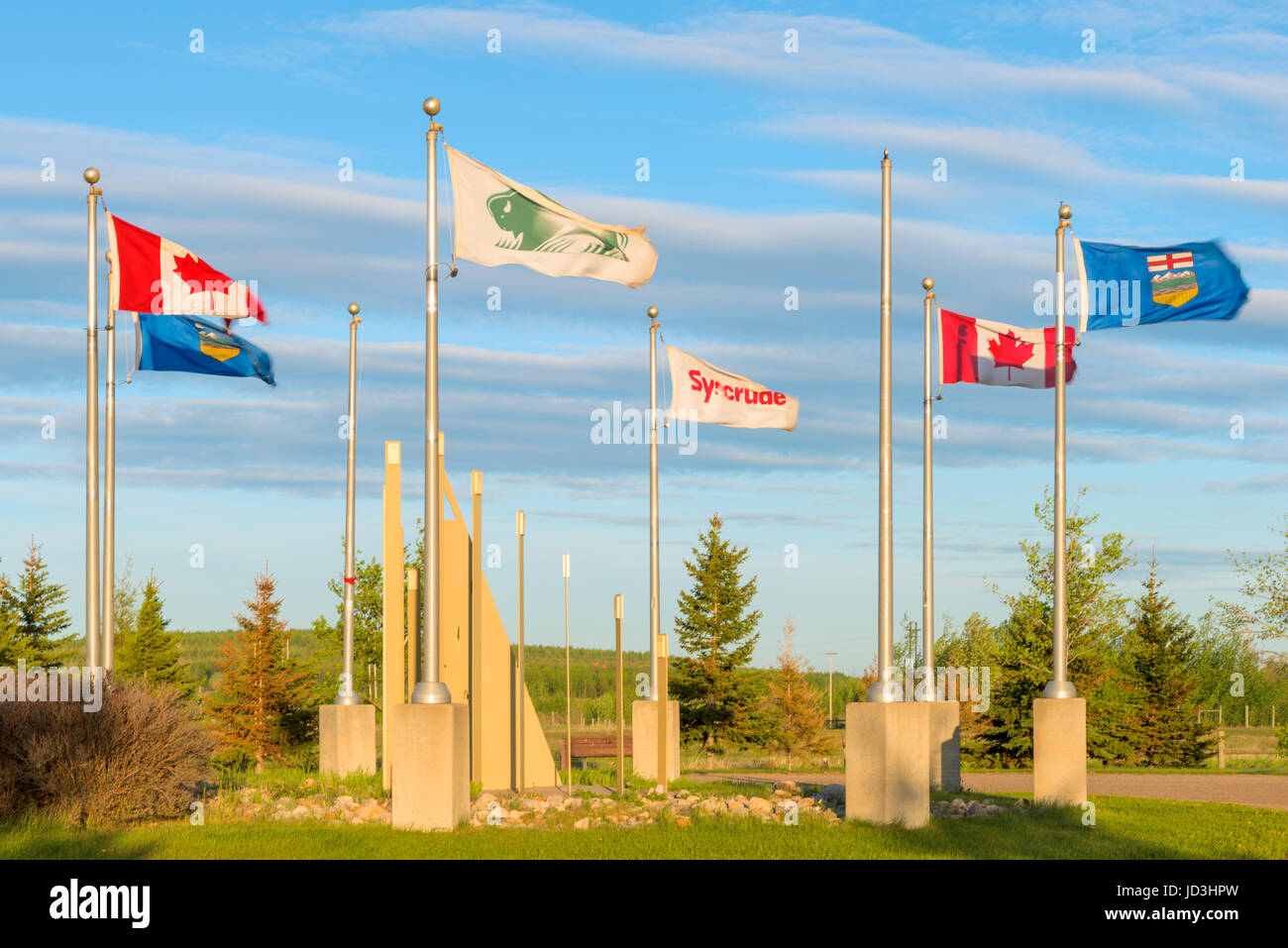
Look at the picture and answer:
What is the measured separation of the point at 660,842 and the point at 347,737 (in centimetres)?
1184

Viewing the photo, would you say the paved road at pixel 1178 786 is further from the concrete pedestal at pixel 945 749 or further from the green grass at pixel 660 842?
the green grass at pixel 660 842

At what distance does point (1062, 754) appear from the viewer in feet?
66.1

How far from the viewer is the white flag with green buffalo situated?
1573 centimetres

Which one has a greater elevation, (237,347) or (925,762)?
(237,347)

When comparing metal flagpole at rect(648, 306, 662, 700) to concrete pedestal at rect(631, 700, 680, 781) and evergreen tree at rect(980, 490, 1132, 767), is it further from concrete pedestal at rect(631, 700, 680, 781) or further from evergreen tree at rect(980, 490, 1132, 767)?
evergreen tree at rect(980, 490, 1132, 767)

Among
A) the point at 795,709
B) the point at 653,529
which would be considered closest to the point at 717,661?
the point at 795,709

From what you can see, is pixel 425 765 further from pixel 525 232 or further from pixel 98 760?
pixel 525 232

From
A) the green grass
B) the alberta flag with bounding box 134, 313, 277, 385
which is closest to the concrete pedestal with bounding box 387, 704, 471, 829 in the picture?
the green grass

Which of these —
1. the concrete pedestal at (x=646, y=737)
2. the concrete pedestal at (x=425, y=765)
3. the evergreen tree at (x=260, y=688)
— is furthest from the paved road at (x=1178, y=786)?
the evergreen tree at (x=260, y=688)
